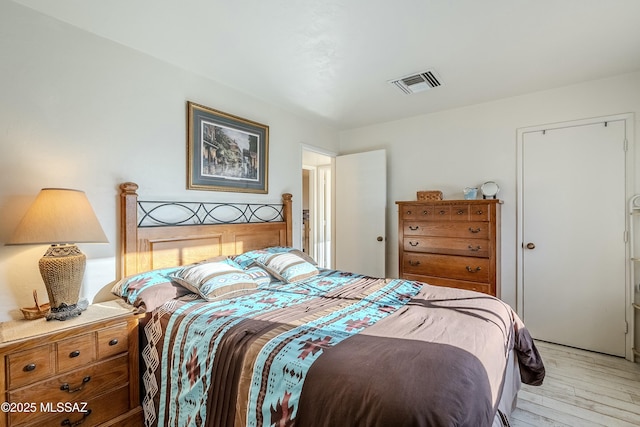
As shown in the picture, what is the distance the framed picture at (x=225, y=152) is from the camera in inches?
100

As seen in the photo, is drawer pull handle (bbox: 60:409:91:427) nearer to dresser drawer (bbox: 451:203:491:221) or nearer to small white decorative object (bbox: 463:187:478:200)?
dresser drawer (bbox: 451:203:491:221)

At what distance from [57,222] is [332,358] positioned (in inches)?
63.1

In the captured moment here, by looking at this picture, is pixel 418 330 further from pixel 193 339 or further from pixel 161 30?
pixel 161 30

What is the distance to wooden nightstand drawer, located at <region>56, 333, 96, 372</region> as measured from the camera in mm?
1466

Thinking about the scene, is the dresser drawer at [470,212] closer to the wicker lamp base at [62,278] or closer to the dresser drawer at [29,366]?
the wicker lamp base at [62,278]

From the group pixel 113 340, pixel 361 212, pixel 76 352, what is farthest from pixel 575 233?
pixel 76 352

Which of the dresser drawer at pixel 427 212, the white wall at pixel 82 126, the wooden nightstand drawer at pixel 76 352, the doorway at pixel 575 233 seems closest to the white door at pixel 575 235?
the doorway at pixel 575 233

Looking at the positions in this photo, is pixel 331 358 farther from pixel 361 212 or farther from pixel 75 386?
pixel 361 212

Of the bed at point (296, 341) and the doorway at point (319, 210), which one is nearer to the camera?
the bed at point (296, 341)

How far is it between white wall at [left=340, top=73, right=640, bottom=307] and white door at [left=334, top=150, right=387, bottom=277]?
0.17 meters

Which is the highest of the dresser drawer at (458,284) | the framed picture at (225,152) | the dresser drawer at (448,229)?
the framed picture at (225,152)

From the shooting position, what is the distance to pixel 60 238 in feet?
5.18

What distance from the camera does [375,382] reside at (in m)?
0.98

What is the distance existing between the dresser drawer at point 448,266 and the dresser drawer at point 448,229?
226mm
